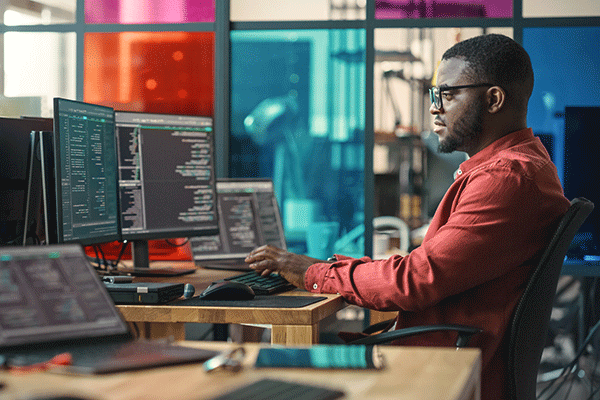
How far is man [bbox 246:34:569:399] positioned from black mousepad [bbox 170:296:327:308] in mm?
113

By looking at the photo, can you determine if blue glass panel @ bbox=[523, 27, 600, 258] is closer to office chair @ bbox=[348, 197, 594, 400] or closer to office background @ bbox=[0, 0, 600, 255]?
office background @ bbox=[0, 0, 600, 255]

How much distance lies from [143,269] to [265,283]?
609 mm

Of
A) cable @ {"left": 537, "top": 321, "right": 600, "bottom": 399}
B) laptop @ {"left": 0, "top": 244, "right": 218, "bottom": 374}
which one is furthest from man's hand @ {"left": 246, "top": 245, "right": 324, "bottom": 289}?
cable @ {"left": 537, "top": 321, "right": 600, "bottom": 399}

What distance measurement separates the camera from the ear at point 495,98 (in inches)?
75.1

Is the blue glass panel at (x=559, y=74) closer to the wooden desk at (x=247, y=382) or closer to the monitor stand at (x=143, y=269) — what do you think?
the monitor stand at (x=143, y=269)

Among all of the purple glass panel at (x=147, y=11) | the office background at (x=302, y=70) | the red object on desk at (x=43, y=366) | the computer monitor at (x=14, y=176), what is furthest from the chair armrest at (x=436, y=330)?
the purple glass panel at (x=147, y=11)

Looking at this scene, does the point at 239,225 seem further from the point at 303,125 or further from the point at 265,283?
the point at 303,125

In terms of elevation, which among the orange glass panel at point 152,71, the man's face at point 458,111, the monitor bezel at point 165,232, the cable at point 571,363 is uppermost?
the orange glass panel at point 152,71

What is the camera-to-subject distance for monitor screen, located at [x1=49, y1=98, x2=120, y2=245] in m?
1.97

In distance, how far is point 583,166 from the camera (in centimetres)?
346

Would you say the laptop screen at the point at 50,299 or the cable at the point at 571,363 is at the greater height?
the laptop screen at the point at 50,299

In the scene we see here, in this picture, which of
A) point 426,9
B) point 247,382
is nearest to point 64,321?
point 247,382

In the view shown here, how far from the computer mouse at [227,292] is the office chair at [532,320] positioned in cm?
39

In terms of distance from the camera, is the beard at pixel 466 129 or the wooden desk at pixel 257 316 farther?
the beard at pixel 466 129
